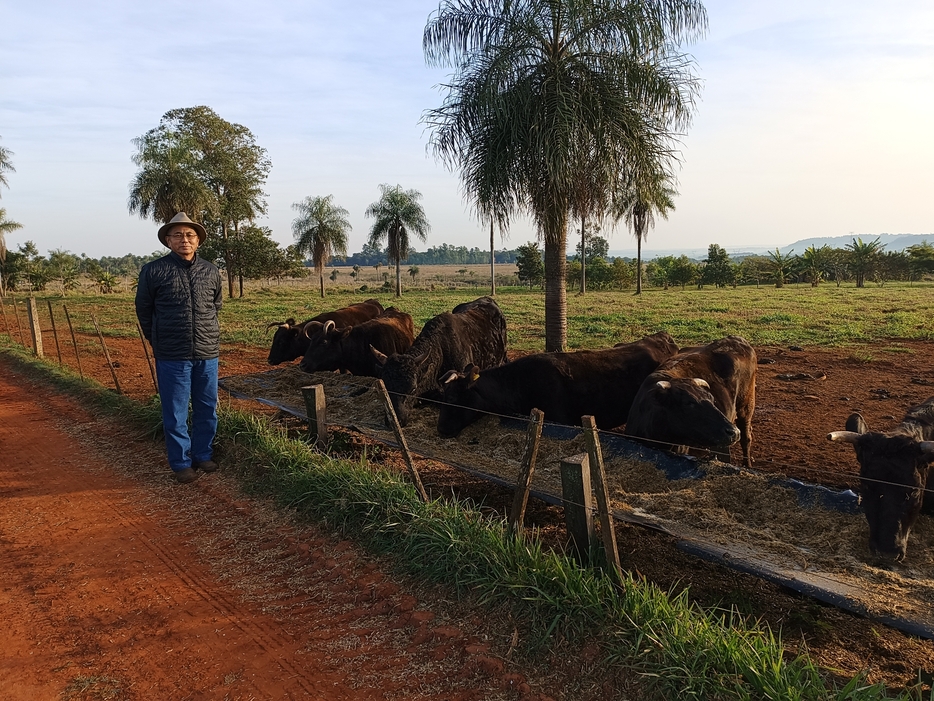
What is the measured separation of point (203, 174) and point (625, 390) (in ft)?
105

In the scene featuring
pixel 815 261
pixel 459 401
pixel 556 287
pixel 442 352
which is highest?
pixel 815 261

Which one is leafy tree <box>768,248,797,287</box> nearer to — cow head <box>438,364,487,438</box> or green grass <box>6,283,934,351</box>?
green grass <box>6,283,934,351</box>

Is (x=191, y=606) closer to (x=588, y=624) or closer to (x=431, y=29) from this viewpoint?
(x=588, y=624)

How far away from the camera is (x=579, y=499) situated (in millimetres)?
3783

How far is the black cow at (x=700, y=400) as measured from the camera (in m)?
5.71

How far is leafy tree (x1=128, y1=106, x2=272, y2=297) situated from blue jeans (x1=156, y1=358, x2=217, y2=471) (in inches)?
1052

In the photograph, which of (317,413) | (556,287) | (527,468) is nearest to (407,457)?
(527,468)

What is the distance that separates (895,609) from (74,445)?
818 centimetres

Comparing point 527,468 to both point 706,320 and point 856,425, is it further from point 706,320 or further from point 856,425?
point 706,320

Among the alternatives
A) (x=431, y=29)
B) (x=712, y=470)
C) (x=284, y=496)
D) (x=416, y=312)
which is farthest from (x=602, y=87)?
(x=416, y=312)

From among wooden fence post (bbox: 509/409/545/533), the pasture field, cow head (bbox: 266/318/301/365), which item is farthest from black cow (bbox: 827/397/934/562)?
the pasture field

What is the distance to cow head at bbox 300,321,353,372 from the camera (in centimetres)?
1070

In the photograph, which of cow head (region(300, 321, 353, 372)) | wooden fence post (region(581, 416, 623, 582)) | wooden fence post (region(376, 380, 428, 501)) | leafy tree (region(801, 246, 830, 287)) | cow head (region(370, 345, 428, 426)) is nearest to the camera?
wooden fence post (region(581, 416, 623, 582))

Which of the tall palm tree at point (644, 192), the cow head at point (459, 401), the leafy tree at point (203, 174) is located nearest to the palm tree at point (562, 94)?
the tall palm tree at point (644, 192)
